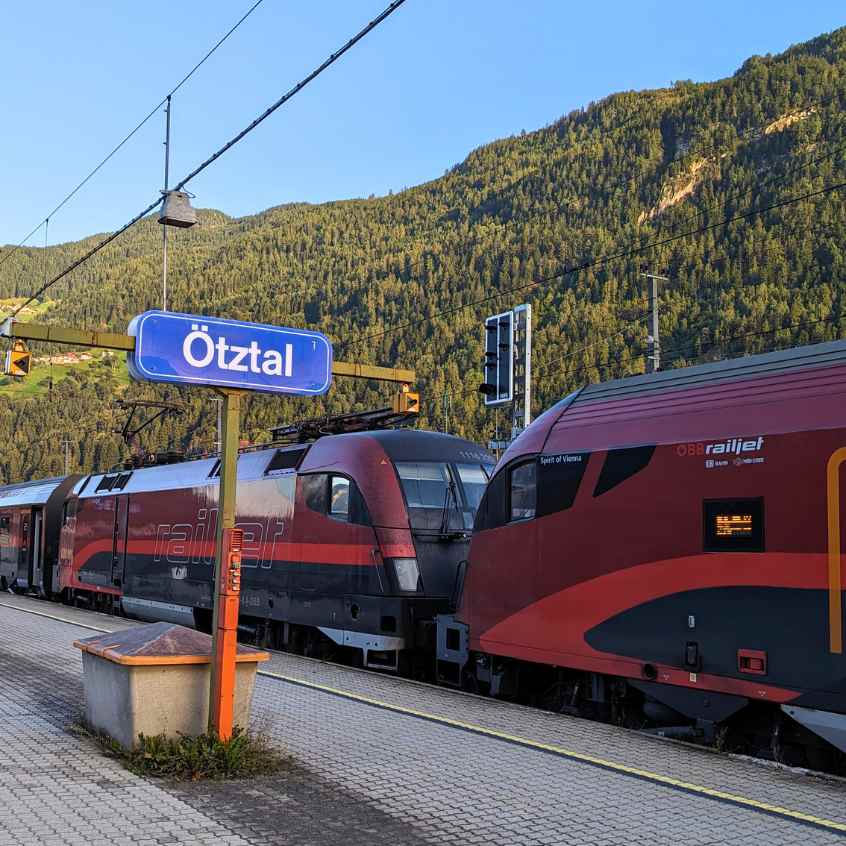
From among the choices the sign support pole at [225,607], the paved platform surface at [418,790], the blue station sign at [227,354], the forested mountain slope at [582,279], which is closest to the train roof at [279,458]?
the paved platform surface at [418,790]

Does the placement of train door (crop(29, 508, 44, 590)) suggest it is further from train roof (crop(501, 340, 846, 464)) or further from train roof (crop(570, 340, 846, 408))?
train roof (crop(570, 340, 846, 408))

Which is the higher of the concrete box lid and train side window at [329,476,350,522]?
train side window at [329,476,350,522]

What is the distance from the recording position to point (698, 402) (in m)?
8.99

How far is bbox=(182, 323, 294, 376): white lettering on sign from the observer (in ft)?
25.3

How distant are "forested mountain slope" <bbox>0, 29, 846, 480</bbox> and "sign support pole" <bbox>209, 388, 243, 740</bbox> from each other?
34030mm

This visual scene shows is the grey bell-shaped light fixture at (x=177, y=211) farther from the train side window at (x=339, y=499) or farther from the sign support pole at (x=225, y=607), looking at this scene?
the sign support pole at (x=225, y=607)

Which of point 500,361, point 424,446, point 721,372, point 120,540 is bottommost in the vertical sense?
point 120,540

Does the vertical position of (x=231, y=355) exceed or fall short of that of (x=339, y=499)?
it exceeds it

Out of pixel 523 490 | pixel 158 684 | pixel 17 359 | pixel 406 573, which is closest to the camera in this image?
pixel 158 684

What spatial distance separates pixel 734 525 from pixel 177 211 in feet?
30.8

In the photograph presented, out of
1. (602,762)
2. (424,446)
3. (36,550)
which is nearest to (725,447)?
(602,762)

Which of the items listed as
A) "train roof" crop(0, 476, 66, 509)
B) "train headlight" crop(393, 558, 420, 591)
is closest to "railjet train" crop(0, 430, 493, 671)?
"train headlight" crop(393, 558, 420, 591)

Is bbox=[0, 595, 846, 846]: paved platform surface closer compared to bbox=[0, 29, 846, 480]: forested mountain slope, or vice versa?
bbox=[0, 595, 846, 846]: paved platform surface

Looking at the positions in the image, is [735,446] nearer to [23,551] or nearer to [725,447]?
[725,447]
